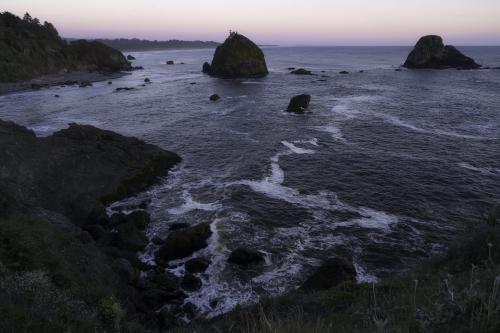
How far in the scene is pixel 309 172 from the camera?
35375mm

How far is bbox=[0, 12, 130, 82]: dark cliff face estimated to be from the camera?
95500 mm

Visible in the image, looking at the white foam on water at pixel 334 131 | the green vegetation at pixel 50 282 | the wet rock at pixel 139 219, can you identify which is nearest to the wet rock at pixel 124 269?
the green vegetation at pixel 50 282

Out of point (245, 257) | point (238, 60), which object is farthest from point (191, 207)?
point (238, 60)

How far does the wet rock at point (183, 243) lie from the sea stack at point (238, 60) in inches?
3744

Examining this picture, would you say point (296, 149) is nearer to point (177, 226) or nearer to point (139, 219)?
point (177, 226)

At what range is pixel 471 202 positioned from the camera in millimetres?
28469

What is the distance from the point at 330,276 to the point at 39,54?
11671 cm

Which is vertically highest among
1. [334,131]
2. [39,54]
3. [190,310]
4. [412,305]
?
[39,54]

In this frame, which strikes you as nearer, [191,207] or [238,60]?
[191,207]

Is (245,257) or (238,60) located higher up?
(238,60)

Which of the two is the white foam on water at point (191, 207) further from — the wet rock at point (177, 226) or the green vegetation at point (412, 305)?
the green vegetation at point (412, 305)

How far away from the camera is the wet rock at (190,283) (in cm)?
1991

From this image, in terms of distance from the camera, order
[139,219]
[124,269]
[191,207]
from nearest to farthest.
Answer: [124,269], [139,219], [191,207]

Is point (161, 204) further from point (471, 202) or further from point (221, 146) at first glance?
point (471, 202)
